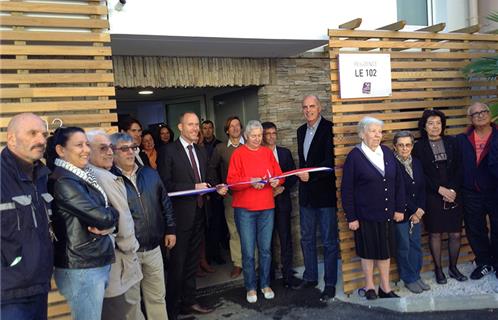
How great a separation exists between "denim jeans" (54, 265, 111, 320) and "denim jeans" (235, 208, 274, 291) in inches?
89.7

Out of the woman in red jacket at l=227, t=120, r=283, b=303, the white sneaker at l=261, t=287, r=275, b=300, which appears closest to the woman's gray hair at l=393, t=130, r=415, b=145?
the woman in red jacket at l=227, t=120, r=283, b=303

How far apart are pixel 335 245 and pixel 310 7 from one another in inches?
127

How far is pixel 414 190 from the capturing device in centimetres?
517

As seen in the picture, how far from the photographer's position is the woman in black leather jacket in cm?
290

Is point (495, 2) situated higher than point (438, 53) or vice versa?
point (495, 2)

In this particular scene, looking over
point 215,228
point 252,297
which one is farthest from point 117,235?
point 215,228

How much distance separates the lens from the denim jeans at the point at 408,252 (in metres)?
5.16

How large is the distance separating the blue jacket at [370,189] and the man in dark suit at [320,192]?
36 cm

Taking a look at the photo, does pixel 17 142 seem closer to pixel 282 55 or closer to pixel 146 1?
pixel 146 1

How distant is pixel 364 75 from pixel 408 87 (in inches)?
28.0

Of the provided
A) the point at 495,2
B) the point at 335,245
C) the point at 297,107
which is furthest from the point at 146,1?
the point at 495,2

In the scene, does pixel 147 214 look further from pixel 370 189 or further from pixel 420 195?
pixel 420 195

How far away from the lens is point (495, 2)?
293 inches

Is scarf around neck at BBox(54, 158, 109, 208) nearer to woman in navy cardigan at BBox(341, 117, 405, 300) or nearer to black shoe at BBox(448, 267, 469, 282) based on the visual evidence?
woman in navy cardigan at BBox(341, 117, 405, 300)
